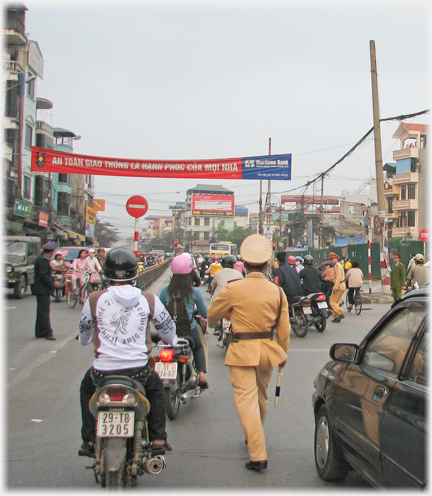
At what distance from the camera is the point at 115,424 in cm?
331

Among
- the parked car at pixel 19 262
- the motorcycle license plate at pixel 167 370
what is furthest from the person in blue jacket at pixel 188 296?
the parked car at pixel 19 262

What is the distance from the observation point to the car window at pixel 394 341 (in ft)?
10.0

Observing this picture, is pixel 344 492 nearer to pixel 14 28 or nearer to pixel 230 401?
pixel 230 401

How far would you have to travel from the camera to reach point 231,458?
14.6 feet

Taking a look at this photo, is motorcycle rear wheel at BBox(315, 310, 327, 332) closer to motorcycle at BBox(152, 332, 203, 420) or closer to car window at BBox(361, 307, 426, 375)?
motorcycle at BBox(152, 332, 203, 420)

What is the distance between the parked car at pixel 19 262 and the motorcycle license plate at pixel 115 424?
49.1 feet

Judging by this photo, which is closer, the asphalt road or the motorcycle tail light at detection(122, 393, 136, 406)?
the motorcycle tail light at detection(122, 393, 136, 406)

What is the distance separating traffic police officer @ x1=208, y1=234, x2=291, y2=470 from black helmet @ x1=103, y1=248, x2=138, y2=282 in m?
0.94

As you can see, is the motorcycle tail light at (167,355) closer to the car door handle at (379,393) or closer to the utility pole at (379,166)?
the car door handle at (379,393)

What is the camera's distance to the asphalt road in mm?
→ 3986

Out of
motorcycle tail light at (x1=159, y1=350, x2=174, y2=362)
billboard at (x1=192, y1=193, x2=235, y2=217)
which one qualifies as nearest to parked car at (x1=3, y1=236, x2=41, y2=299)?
motorcycle tail light at (x1=159, y1=350, x2=174, y2=362)

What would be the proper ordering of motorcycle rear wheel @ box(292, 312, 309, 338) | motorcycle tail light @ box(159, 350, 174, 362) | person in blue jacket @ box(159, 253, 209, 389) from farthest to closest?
motorcycle rear wheel @ box(292, 312, 309, 338)
person in blue jacket @ box(159, 253, 209, 389)
motorcycle tail light @ box(159, 350, 174, 362)

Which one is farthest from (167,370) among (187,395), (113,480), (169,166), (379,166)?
(379,166)

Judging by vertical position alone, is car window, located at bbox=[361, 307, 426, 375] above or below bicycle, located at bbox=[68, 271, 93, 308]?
above
